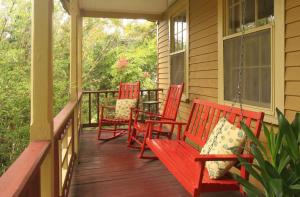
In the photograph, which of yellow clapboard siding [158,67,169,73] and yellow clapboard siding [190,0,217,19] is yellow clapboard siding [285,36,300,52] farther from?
yellow clapboard siding [158,67,169,73]

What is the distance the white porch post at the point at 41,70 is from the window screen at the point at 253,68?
192 centimetres

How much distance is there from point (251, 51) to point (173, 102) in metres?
1.63

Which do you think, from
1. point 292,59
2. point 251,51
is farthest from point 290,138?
point 251,51

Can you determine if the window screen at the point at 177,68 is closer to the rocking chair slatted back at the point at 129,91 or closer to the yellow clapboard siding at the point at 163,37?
the yellow clapboard siding at the point at 163,37

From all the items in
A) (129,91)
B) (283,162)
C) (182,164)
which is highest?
(129,91)

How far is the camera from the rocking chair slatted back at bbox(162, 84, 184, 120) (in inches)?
167

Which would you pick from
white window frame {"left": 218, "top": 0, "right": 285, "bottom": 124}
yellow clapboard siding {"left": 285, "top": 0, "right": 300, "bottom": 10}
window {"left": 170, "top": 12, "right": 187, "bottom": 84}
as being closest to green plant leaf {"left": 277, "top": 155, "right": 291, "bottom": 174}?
white window frame {"left": 218, "top": 0, "right": 285, "bottom": 124}

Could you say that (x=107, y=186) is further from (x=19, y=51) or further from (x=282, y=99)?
(x=19, y=51)

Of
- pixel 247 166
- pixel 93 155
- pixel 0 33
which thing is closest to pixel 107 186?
pixel 93 155

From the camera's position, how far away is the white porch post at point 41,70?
158 cm

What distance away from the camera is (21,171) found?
1.09 metres

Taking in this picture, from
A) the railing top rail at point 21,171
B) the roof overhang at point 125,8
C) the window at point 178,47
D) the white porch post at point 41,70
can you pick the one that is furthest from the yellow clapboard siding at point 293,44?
the roof overhang at point 125,8

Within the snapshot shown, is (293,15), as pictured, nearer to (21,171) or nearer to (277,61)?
(277,61)

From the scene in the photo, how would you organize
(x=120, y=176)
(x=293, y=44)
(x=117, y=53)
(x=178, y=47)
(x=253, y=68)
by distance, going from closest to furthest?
(x=293, y=44) < (x=253, y=68) < (x=120, y=176) < (x=178, y=47) < (x=117, y=53)
